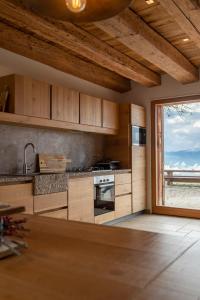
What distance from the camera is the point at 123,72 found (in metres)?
4.89

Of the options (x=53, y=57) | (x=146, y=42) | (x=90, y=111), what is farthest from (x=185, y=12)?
(x=90, y=111)

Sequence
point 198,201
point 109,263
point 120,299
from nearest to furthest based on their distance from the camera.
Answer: point 120,299, point 109,263, point 198,201

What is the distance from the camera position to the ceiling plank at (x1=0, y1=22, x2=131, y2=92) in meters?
3.63

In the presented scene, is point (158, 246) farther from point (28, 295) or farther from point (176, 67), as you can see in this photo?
point (176, 67)

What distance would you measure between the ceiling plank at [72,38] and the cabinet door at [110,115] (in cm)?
61

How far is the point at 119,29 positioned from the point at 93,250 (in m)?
2.80

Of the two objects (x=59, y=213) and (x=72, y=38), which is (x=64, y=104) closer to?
(x=72, y=38)

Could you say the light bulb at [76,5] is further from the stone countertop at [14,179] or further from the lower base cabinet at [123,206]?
the lower base cabinet at [123,206]

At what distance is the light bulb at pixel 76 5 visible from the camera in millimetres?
1389

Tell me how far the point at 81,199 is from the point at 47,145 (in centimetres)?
101

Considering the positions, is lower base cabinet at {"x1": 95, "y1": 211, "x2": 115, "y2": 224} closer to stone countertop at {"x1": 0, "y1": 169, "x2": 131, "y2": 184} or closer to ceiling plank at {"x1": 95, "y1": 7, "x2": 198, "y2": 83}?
stone countertop at {"x1": 0, "y1": 169, "x2": 131, "y2": 184}

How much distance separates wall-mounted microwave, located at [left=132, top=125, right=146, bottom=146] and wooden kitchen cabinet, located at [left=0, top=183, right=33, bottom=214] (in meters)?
2.63

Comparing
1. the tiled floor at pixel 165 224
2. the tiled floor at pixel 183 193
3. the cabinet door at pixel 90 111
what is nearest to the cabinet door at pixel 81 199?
the tiled floor at pixel 165 224

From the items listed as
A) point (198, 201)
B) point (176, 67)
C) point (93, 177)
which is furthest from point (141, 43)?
point (198, 201)
